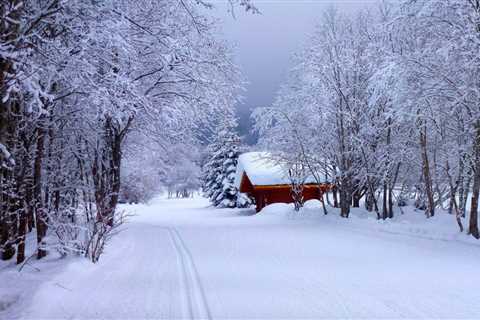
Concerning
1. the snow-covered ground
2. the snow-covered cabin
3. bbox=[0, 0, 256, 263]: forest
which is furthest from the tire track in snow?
the snow-covered cabin

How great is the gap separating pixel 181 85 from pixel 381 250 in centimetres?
853

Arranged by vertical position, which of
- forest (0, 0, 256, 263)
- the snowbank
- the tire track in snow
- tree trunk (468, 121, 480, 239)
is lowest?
the tire track in snow

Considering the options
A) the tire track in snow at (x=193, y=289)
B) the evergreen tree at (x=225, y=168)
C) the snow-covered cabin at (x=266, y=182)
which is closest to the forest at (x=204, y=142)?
the tire track in snow at (x=193, y=289)

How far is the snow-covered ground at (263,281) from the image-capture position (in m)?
5.55

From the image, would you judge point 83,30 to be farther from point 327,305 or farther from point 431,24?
point 431,24

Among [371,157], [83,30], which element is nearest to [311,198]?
[371,157]

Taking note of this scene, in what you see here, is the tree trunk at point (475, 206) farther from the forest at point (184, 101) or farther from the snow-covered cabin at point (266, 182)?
the snow-covered cabin at point (266, 182)

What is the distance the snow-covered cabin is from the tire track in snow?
1884 cm

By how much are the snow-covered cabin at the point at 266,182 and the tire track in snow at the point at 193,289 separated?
1884 cm

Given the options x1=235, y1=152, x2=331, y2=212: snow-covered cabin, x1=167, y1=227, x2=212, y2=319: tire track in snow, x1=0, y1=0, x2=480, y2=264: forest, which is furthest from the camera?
x1=235, y1=152, x2=331, y2=212: snow-covered cabin

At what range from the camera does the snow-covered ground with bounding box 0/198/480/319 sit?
5.55 metres

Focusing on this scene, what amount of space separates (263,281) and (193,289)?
1309 mm

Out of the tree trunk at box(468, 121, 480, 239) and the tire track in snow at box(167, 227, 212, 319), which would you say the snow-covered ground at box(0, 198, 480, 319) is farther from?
the tree trunk at box(468, 121, 480, 239)

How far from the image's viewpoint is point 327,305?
5.67 metres
